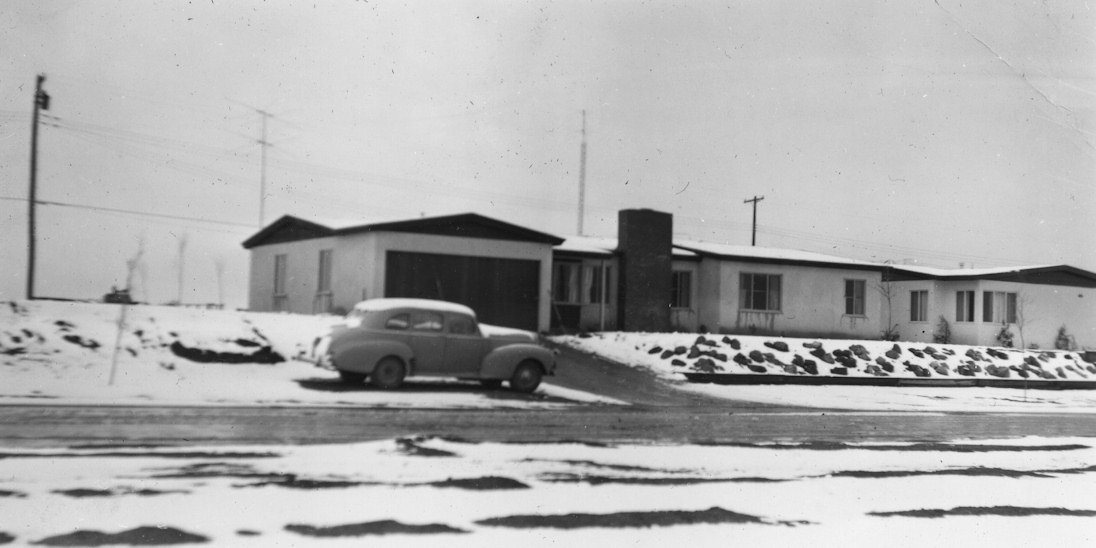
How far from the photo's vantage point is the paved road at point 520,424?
8.28 m

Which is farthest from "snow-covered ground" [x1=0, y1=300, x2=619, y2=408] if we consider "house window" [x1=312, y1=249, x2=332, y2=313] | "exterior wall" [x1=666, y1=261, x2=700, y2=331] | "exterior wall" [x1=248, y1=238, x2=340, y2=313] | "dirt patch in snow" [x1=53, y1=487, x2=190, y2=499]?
"exterior wall" [x1=666, y1=261, x2=700, y2=331]

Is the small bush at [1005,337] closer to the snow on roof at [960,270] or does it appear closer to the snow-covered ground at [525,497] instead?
the snow on roof at [960,270]

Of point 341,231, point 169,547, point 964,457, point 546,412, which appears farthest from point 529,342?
point 169,547

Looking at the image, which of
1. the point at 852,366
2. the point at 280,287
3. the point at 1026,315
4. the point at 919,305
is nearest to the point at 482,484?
the point at 852,366

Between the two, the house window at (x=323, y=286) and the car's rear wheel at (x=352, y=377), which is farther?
the house window at (x=323, y=286)

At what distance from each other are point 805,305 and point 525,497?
23.5m

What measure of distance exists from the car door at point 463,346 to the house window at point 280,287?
8658mm

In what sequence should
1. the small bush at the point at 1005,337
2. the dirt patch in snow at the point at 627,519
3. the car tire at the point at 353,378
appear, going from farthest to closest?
the small bush at the point at 1005,337 → the car tire at the point at 353,378 → the dirt patch in snow at the point at 627,519

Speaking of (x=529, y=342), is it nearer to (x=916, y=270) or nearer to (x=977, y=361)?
(x=977, y=361)

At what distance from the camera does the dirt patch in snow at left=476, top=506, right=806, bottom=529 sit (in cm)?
564

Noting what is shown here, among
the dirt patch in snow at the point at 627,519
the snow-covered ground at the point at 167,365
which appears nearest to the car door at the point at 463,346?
the snow-covered ground at the point at 167,365

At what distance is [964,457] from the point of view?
30.3 feet

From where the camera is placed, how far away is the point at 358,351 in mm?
12922

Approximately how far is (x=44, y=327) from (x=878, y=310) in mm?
26483
